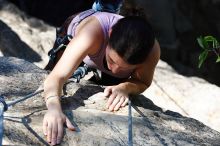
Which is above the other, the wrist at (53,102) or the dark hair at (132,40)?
the dark hair at (132,40)

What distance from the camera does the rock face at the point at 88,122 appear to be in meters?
1.38

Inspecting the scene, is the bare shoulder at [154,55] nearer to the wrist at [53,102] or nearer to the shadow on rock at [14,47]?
the wrist at [53,102]

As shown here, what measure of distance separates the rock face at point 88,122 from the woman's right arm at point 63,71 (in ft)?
0.09

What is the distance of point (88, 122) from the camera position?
1516 mm

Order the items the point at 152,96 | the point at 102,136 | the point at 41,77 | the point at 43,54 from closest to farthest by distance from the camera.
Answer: the point at 102,136
the point at 41,77
the point at 152,96
the point at 43,54

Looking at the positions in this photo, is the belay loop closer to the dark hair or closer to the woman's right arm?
the woman's right arm

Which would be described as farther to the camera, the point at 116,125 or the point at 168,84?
the point at 168,84

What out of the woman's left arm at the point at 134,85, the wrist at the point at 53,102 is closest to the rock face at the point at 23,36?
the woman's left arm at the point at 134,85

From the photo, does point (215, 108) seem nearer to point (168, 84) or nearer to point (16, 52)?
point (168, 84)

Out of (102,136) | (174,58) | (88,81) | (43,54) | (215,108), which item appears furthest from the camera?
(174,58)

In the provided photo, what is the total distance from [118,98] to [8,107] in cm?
38

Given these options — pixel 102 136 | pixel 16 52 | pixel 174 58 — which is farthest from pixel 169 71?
pixel 102 136

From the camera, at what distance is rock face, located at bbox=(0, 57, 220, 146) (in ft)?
4.54

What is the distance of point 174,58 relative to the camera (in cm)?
454
